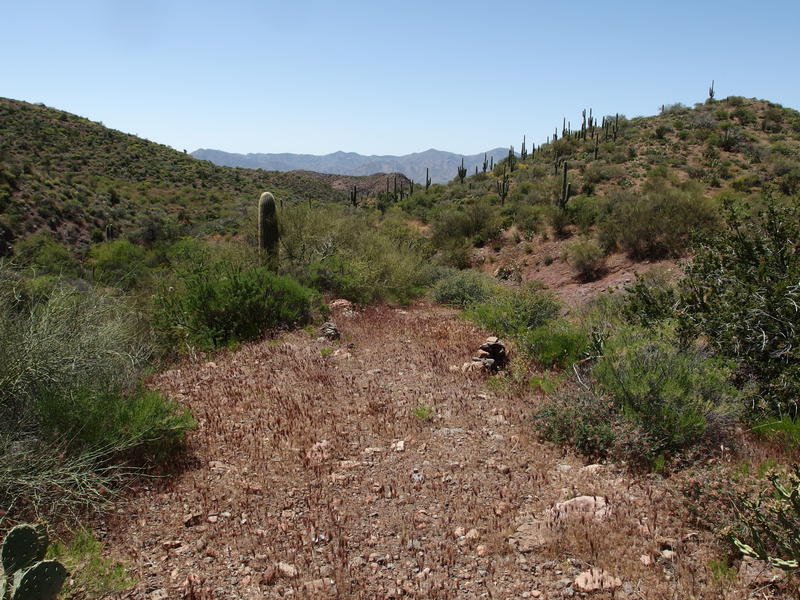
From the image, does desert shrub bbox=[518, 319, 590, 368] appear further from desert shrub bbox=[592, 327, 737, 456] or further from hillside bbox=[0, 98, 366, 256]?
hillside bbox=[0, 98, 366, 256]

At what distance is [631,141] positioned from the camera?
36.8 m

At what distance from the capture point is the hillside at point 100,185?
27281 mm

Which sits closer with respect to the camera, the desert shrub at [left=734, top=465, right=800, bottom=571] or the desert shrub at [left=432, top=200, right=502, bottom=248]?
the desert shrub at [left=734, top=465, right=800, bottom=571]

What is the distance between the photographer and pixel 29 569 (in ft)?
9.59

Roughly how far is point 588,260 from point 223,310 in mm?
12923

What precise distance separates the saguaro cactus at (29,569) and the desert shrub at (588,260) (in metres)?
17.2

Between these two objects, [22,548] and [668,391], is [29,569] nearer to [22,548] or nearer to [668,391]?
[22,548]

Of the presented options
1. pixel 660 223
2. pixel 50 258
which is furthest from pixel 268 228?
pixel 660 223

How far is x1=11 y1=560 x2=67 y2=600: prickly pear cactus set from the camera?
2.91 meters

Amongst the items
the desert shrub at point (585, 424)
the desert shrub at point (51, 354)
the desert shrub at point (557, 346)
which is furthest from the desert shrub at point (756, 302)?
the desert shrub at point (51, 354)

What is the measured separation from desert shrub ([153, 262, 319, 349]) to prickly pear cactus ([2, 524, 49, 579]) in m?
6.07

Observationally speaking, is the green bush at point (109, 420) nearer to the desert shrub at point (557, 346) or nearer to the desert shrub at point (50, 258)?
the desert shrub at point (557, 346)

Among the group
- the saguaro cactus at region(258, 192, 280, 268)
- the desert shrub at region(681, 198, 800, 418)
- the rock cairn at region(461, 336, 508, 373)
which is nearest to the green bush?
the rock cairn at region(461, 336, 508, 373)

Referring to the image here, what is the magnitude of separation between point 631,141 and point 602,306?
31233 millimetres
